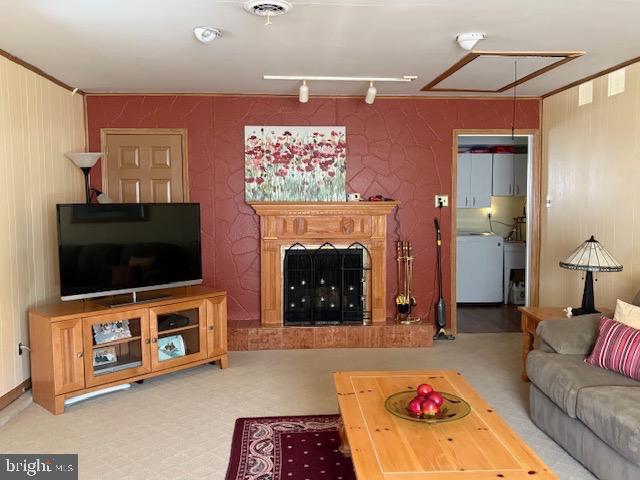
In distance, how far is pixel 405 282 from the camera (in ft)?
18.4

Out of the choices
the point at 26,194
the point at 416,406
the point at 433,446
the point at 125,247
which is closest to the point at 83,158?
the point at 26,194

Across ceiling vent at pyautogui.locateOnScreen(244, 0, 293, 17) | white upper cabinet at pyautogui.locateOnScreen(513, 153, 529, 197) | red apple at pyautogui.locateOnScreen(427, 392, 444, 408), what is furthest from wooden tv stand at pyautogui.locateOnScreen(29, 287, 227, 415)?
white upper cabinet at pyautogui.locateOnScreen(513, 153, 529, 197)

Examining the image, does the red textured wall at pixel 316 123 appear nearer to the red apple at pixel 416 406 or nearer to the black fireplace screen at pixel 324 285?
the black fireplace screen at pixel 324 285

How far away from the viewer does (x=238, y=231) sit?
5492 millimetres

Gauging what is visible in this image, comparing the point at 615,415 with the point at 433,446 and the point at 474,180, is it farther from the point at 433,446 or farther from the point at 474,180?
the point at 474,180

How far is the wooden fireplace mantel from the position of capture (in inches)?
210

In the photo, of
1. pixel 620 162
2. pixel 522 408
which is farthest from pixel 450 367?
pixel 620 162

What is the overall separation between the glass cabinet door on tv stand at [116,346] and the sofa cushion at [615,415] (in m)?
2.91

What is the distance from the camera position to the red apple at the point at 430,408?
8.43ft

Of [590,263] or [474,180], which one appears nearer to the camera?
[590,263]

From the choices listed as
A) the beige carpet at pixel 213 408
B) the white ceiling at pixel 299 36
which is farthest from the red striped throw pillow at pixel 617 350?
the white ceiling at pixel 299 36

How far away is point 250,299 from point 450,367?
1998 mm

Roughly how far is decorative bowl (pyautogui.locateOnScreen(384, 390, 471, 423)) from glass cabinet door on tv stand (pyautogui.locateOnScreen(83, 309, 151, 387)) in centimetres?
212

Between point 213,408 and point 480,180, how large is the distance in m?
4.70
